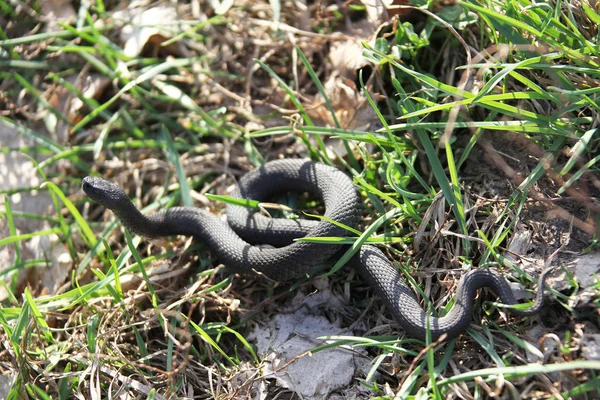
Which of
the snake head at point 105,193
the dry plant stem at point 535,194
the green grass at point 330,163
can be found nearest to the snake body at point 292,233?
the snake head at point 105,193

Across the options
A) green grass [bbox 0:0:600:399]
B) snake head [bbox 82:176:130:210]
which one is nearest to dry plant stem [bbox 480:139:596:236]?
green grass [bbox 0:0:600:399]

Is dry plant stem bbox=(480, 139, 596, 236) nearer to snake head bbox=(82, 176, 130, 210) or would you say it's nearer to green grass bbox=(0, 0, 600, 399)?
green grass bbox=(0, 0, 600, 399)

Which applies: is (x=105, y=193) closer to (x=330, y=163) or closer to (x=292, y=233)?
(x=292, y=233)

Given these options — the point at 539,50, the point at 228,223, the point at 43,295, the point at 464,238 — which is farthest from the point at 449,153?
the point at 43,295

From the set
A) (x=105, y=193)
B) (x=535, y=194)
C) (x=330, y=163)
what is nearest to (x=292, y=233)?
(x=330, y=163)

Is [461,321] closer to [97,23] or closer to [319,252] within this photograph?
[319,252]

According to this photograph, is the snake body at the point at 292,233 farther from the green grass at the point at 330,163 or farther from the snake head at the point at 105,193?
the green grass at the point at 330,163
